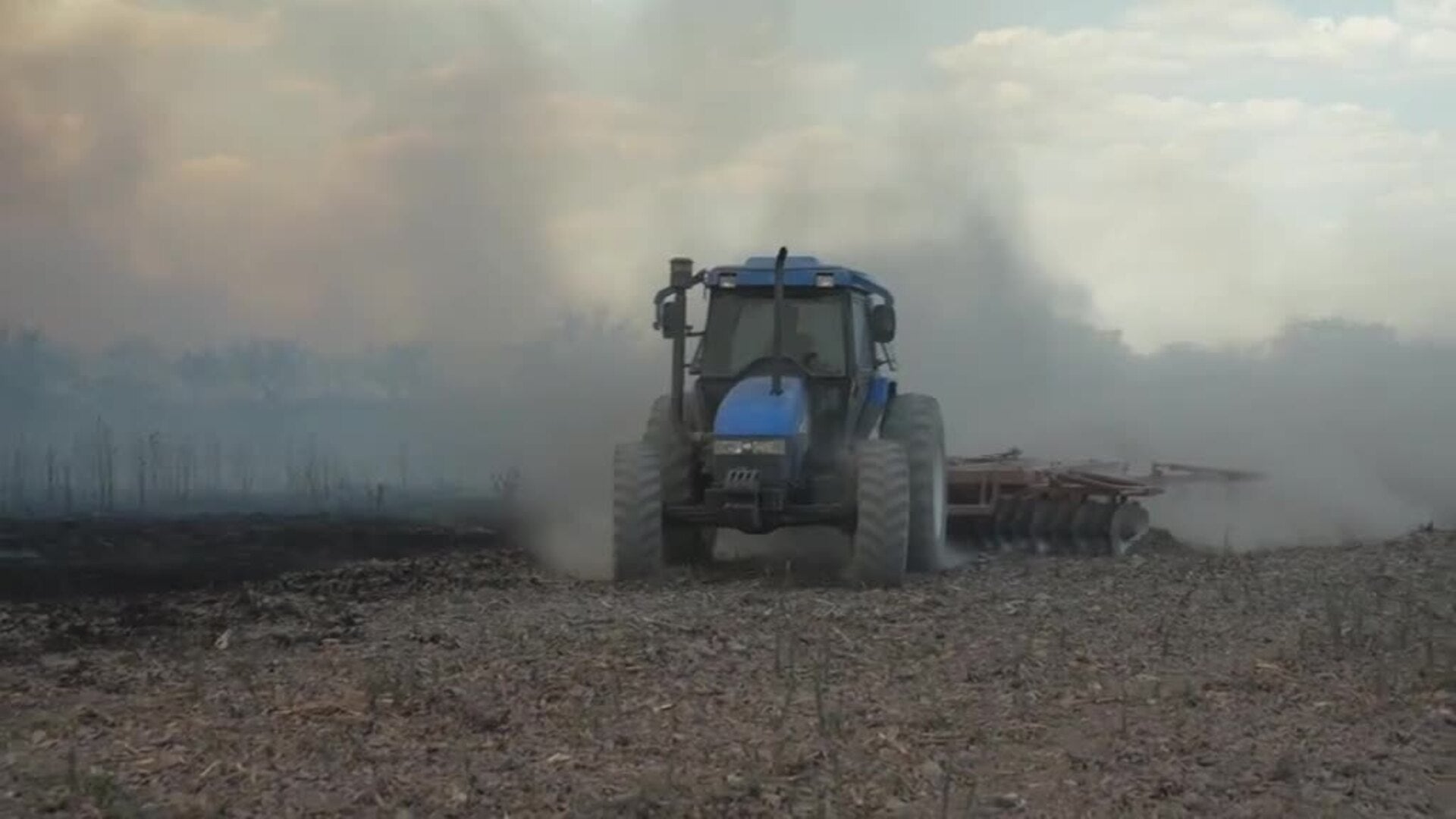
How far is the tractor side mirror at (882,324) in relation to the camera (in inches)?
671

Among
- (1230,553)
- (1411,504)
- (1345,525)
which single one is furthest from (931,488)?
(1411,504)

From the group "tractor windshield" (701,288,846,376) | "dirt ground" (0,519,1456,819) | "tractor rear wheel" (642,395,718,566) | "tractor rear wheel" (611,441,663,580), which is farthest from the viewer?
"tractor windshield" (701,288,846,376)

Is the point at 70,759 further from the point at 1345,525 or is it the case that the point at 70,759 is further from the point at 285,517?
the point at 285,517

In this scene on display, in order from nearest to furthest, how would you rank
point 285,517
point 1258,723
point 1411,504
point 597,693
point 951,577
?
point 1258,723 → point 597,693 → point 951,577 → point 1411,504 → point 285,517

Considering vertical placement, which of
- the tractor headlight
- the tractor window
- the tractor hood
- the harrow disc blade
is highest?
the tractor window

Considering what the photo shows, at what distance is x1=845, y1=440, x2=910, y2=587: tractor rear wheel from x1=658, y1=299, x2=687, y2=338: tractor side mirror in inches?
95.9

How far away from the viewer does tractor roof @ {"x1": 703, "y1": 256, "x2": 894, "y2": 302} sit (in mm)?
16281

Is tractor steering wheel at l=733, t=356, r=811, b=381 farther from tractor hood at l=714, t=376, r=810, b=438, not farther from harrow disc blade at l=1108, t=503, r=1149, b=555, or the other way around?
harrow disc blade at l=1108, t=503, r=1149, b=555

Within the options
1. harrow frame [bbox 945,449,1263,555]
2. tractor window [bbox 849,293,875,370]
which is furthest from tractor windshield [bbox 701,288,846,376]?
harrow frame [bbox 945,449,1263,555]

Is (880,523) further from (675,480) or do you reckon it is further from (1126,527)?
(1126,527)

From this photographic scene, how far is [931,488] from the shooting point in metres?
16.5

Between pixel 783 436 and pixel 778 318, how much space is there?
1517 mm

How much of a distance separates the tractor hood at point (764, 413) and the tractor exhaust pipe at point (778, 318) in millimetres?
98

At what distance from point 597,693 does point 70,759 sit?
3.02m
